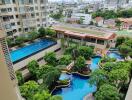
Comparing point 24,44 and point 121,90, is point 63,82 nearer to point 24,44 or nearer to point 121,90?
point 121,90

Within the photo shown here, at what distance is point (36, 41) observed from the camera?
18.1m

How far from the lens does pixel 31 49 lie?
16.0m

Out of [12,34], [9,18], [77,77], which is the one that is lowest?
[77,77]

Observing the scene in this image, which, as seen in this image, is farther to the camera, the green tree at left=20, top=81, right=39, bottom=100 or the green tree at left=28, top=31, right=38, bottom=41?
the green tree at left=28, top=31, right=38, bottom=41

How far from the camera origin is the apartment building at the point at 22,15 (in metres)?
16.0

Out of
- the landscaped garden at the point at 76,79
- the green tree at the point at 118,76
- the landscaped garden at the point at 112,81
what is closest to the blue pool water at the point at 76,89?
the landscaped garden at the point at 76,79

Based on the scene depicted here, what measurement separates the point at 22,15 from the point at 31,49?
4.37m

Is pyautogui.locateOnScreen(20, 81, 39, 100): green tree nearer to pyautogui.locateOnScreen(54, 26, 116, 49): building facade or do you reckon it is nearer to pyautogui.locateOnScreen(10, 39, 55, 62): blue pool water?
pyautogui.locateOnScreen(10, 39, 55, 62): blue pool water

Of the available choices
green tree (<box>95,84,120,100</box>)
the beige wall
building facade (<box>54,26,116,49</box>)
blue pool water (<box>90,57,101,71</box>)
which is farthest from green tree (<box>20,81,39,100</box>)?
building facade (<box>54,26,116,49</box>)

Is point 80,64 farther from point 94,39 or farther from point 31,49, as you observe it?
point 94,39

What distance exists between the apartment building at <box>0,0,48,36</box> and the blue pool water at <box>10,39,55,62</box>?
2.32 m

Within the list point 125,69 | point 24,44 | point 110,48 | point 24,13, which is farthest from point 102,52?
point 24,13

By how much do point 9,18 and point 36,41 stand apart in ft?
12.4

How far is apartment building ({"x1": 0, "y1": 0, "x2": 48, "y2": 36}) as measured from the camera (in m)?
16.0
